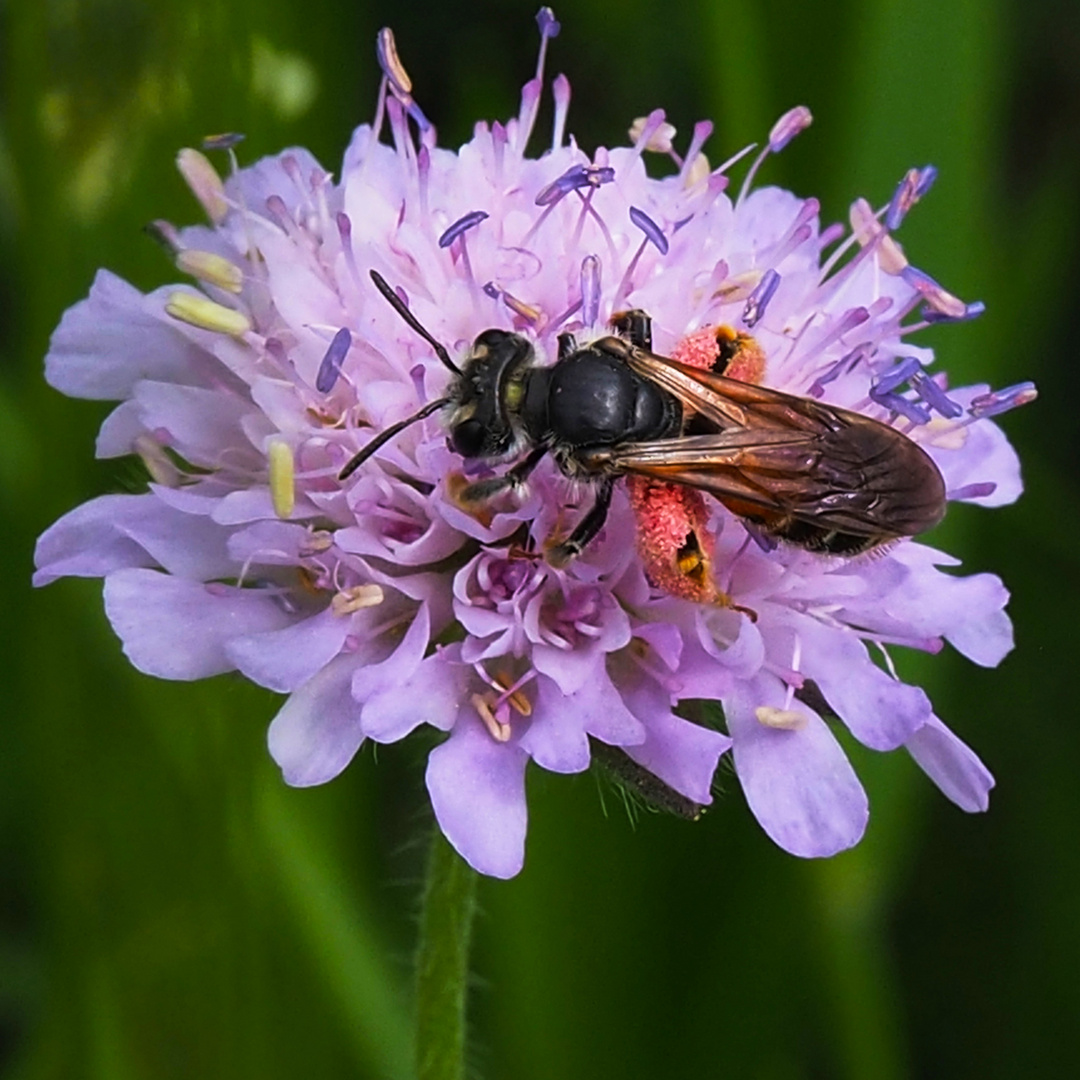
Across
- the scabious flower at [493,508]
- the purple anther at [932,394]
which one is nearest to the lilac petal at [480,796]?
the scabious flower at [493,508]

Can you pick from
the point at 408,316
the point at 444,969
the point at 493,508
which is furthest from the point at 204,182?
the point at 444,969

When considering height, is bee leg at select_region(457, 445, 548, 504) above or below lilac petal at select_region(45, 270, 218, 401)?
below

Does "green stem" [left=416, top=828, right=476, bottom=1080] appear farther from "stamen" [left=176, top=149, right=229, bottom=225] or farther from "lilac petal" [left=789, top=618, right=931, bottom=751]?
"stamen" [left=176, top=149, right=229, bottom=225]

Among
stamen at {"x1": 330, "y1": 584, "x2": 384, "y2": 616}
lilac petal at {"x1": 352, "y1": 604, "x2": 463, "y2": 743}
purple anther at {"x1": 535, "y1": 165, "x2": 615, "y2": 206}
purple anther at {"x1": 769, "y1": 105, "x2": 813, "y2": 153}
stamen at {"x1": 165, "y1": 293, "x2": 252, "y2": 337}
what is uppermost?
purple anther at {"x1": 769, "y1": 105, "x2": 813, "y2": 153}

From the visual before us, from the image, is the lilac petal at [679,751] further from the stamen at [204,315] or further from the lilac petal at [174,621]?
the stamen at [204,315]

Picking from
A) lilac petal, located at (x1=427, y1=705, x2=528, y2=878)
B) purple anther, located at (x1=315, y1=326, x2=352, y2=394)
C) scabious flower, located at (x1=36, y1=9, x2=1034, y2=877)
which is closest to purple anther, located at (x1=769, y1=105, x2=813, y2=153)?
scabious flower, located at (x1=36, y1=9, x2=1034, y2=877)

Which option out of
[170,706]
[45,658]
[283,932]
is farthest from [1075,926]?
[45,658]

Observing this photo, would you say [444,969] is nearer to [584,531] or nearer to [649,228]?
[584,531]

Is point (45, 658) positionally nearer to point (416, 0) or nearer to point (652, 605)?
point (652, 605)
